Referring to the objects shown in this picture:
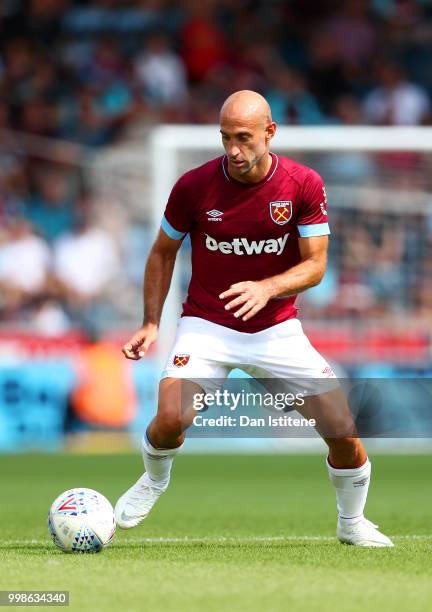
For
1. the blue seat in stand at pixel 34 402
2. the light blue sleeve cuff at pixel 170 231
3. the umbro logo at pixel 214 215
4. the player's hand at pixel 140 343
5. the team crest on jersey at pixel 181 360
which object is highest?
the umbro logo at pixel 214 215

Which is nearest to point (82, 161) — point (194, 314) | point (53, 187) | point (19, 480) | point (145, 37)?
point (53, 187)

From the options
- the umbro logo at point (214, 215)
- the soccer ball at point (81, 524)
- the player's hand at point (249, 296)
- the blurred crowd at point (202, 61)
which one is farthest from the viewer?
the blurred crowd at point (202, 61)

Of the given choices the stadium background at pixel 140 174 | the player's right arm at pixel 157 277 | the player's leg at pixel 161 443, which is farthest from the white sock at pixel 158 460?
the stadium background at pixel 140 174

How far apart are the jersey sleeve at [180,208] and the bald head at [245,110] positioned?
493mm

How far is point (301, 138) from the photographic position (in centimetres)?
1445

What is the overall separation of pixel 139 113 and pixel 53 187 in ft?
5.50

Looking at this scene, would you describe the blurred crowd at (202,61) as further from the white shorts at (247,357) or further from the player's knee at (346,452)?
the player's knee at (346,452)

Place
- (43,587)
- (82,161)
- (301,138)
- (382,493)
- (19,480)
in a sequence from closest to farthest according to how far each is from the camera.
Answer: (43,587) → (382,493) → (19,480) → (301,138) → (82,161)

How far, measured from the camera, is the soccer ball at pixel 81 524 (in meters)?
7.17

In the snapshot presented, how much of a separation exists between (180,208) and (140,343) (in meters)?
0.78

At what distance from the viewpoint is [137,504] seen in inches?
305

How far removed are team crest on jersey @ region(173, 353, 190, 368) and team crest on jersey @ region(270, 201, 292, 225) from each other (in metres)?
0.89

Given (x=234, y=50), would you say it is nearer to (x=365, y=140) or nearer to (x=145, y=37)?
(x=145, y=37)

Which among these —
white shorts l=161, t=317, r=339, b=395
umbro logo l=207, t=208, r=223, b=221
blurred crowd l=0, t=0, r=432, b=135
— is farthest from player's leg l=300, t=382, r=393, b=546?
blurred crowd l=0, t=0, r=432, b=135
